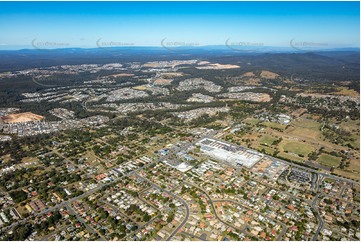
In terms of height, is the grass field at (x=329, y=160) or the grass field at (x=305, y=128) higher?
the grass field at (x=329, y=160)

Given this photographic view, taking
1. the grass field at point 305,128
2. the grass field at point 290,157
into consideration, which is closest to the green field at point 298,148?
the grass field at point 290,157

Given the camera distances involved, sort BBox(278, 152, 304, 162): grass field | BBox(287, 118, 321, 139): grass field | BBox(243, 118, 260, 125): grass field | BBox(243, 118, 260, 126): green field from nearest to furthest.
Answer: BBox(278, 152, 304, 162): grass field, BBox(287, 118, 321, 139): grass field, BBox(243, 118, 260, 126): green field, BBox(243, 118, 260, 125): grass field

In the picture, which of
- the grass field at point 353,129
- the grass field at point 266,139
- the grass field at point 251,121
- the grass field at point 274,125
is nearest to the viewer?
the grass field at point 266,139

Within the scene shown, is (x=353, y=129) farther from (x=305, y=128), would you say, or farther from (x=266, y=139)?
(x=266, y=139)

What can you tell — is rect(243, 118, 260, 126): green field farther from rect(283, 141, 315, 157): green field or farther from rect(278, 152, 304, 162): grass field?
rect(278, 152, 304, 162): grass field

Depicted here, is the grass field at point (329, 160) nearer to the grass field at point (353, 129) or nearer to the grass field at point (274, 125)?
the grass field at point (353, 129)

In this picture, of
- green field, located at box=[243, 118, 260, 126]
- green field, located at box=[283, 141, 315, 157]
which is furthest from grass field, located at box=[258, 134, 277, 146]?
green field, located at box=[243, 118, 260, 126]

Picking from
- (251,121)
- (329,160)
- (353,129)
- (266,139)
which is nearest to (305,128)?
(353,129)
